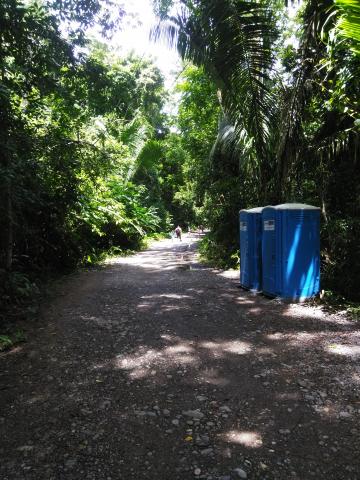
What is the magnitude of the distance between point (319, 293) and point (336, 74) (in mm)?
4057

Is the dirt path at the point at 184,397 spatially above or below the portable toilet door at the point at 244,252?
below

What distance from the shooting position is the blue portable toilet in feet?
22.1

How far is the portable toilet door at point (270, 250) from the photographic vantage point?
708cm

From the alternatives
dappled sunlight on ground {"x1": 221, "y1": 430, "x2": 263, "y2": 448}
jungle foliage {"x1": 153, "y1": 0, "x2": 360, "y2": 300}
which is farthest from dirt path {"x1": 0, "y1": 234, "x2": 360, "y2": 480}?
jungle foliage {"x1": 153, "y1": 0, "x2": 360, "y2": 300}

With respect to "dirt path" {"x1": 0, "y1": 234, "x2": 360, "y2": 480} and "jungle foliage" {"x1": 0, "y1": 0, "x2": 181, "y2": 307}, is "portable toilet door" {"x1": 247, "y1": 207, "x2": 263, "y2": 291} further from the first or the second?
"jungle foliage" {"x1": 0, "y1": 0, "x2": 181, "y2": 307}

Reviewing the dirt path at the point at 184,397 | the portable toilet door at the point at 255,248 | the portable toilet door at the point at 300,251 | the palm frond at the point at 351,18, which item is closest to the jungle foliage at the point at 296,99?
the portable toilet door at the point at 300,251

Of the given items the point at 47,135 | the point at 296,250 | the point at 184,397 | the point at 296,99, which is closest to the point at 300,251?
the point at 296,250

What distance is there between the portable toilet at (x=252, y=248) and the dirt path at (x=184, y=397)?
151 cm

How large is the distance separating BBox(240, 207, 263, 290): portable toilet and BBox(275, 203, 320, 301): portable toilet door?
44.4 inches

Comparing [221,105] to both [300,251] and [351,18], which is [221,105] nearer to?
[300,251]

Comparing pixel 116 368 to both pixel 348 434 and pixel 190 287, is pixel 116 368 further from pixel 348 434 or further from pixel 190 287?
pixel 190 287

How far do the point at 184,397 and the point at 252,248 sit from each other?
4991mm

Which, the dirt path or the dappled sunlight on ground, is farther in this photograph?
the dappled sunlight on ground

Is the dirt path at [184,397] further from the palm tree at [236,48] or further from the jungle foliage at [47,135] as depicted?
the palm tree at [236,48]
